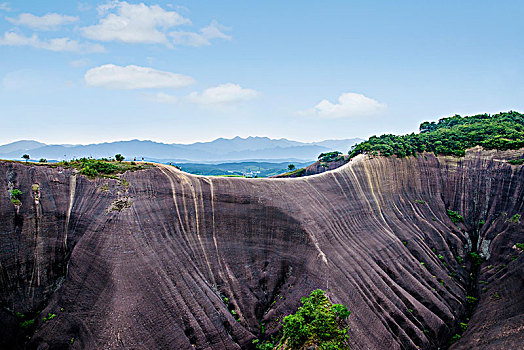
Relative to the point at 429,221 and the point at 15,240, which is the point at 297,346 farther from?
the point at 429,221

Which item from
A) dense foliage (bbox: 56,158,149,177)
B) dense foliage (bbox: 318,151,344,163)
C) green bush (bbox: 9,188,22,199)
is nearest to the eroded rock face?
green bush (bbox: 9,188,22,199)

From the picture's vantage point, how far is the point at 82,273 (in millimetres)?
29672

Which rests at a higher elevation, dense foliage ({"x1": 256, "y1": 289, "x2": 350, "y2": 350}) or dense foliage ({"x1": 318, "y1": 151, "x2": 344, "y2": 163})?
dense foliage ({"x1": 318, "y1": 151, "x2": 344, "y2": 163})


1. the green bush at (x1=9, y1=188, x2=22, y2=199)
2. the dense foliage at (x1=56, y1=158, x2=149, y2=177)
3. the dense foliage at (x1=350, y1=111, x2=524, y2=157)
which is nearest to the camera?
the green bush at (x1=9, y1=188, x2=22, y2=199)

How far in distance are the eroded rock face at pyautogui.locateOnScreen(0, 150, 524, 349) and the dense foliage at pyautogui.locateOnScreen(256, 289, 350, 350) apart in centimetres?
297

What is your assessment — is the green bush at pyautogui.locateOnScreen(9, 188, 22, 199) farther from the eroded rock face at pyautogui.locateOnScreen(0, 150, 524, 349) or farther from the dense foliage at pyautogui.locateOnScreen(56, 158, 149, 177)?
the dense foliage at pyautogui.locateOnScreen(56, 158, 149, 177)

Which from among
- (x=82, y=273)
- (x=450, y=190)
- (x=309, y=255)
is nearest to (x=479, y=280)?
(x=450, y=190)

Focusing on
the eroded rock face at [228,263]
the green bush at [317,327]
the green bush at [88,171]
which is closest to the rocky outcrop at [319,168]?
the eroded rock face at [228,263]

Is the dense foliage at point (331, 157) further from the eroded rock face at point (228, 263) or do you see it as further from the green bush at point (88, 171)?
the green bush at point (88, 171)

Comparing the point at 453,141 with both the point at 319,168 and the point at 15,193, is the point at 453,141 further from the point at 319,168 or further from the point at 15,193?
the point at 15,193

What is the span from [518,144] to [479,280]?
25570mm

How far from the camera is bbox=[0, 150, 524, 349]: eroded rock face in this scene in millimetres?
28562

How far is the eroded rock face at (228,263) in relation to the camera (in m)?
28.6

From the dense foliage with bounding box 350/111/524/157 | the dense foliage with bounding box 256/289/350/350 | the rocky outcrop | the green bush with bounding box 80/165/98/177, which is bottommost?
the dense foliage with bounding box 256/289/350/350
